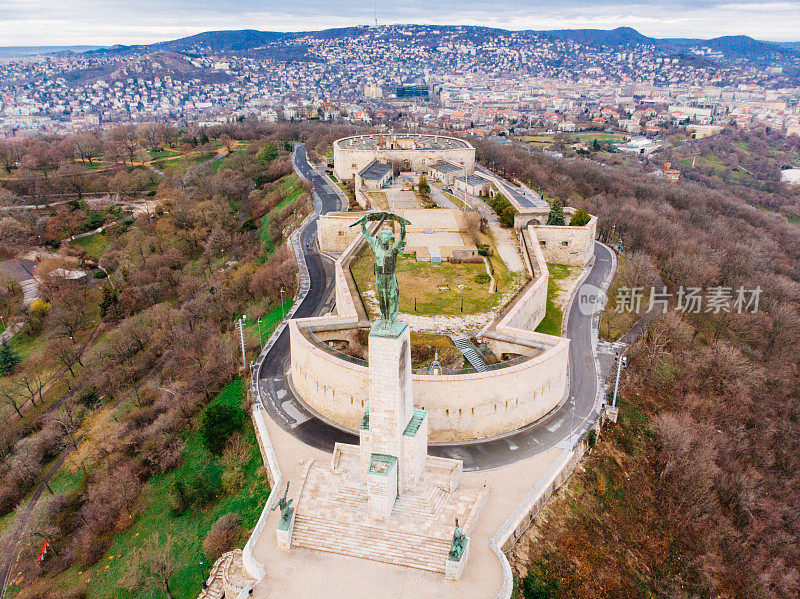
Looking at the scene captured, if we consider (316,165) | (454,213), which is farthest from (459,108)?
(454,213)

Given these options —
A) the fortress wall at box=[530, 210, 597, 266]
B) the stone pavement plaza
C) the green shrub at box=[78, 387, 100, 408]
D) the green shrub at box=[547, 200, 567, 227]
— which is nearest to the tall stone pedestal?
the stone pavement plaza

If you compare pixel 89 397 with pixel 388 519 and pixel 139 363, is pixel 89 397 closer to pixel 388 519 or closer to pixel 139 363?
pixel 139 363

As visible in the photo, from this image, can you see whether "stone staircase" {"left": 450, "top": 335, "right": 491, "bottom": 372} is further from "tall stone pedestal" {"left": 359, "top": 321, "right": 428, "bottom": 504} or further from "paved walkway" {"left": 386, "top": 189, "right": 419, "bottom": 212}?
"paved walkway" {"left": 386, "top": 189, "right": 419, "bottom": 212}

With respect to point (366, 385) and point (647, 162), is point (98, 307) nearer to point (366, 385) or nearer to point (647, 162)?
point (366, 385)

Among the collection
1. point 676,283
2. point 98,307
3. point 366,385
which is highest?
point 366,385

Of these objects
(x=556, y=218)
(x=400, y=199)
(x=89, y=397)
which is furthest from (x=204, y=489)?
(x=400, y=199)

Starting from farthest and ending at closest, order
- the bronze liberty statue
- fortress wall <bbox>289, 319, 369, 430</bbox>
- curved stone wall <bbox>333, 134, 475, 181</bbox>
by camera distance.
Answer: curved stone wall <bbox>333, 134, 475, 181</bbox> < fortress wall <bbox>289, 319, 369, 430</bbox> < the bronze liberty statue

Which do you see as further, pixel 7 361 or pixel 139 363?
pixel 7 361
